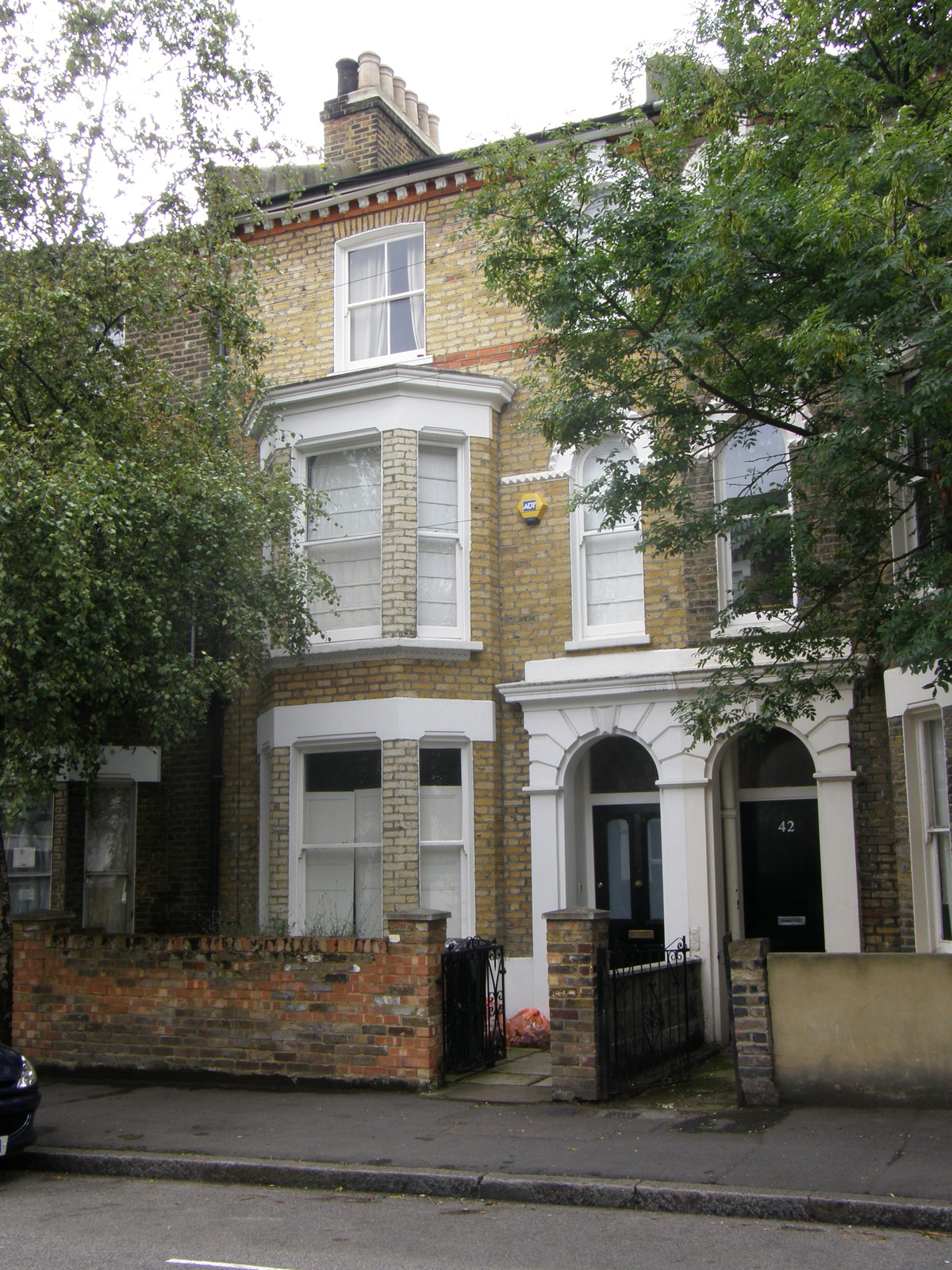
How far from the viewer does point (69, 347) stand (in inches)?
426

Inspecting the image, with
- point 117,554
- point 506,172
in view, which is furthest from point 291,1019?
point 506,172

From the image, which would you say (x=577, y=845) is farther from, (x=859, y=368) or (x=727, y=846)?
(x=859, y=368)

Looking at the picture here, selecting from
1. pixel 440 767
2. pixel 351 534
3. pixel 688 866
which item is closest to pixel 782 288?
pixel 688 866

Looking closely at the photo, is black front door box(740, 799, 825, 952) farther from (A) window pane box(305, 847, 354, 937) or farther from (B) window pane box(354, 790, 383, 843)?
(A) window pane box(305, 847, 354, 937)

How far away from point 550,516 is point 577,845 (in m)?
3.78

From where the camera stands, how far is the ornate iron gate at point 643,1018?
30.9 ft

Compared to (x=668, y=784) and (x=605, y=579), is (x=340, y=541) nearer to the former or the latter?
(x=605, y=579)

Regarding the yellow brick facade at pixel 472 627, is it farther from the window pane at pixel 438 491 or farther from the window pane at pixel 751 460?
the window pane at pixel 751 460

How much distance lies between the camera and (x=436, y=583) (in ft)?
45.1

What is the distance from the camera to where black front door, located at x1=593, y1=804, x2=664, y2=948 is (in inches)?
530

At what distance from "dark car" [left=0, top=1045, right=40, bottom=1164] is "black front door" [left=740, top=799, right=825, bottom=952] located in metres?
7.68

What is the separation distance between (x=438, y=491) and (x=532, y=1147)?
7.97m

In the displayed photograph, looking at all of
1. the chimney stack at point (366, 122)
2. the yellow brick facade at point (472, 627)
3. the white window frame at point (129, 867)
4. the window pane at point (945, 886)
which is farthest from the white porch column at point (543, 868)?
the chimney stack at point (366, 122)

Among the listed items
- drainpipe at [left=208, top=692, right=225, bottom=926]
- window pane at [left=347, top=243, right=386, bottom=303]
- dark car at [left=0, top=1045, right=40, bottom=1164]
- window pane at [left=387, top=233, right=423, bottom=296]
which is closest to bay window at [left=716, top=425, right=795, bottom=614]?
window pane at [left=387, top=233, right=423, bottom=296]
